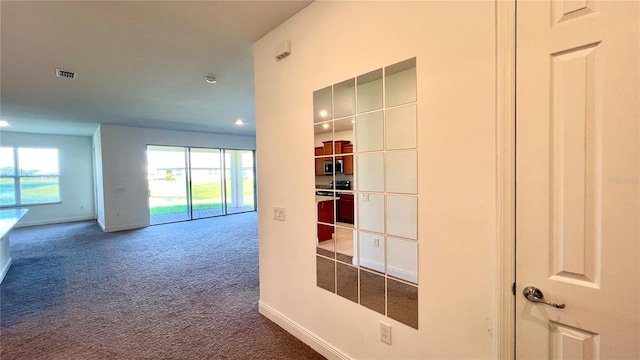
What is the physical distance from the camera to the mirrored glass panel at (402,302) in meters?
1.50

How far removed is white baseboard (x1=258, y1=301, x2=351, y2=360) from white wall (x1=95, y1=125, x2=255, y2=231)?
5840 mm

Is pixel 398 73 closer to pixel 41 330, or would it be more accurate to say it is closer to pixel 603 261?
pixel 603 261

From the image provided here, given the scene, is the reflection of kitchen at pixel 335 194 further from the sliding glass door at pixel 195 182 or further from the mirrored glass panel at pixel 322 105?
the sliding glass door at pixel 195 182

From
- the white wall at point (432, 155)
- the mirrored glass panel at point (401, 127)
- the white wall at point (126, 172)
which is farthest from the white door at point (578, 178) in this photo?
the white wall at point (126, 172)

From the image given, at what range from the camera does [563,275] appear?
1.04 m

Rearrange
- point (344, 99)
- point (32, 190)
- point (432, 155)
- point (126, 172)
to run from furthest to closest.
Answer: point (32, 190) < point (126, 172) < point (344, 99) < point (432, 155)

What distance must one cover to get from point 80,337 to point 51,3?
260 centimetres

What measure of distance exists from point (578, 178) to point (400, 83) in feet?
2.92

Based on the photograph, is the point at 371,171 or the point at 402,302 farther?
the point at 371,171

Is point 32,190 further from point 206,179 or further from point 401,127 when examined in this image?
point 401,127

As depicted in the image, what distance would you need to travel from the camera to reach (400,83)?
1.50 metres

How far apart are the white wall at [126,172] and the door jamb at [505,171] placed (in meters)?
7.74

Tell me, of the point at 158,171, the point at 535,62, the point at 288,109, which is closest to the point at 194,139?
the point at 158,171

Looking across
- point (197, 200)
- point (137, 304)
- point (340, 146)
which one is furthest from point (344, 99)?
point (197, 200)
